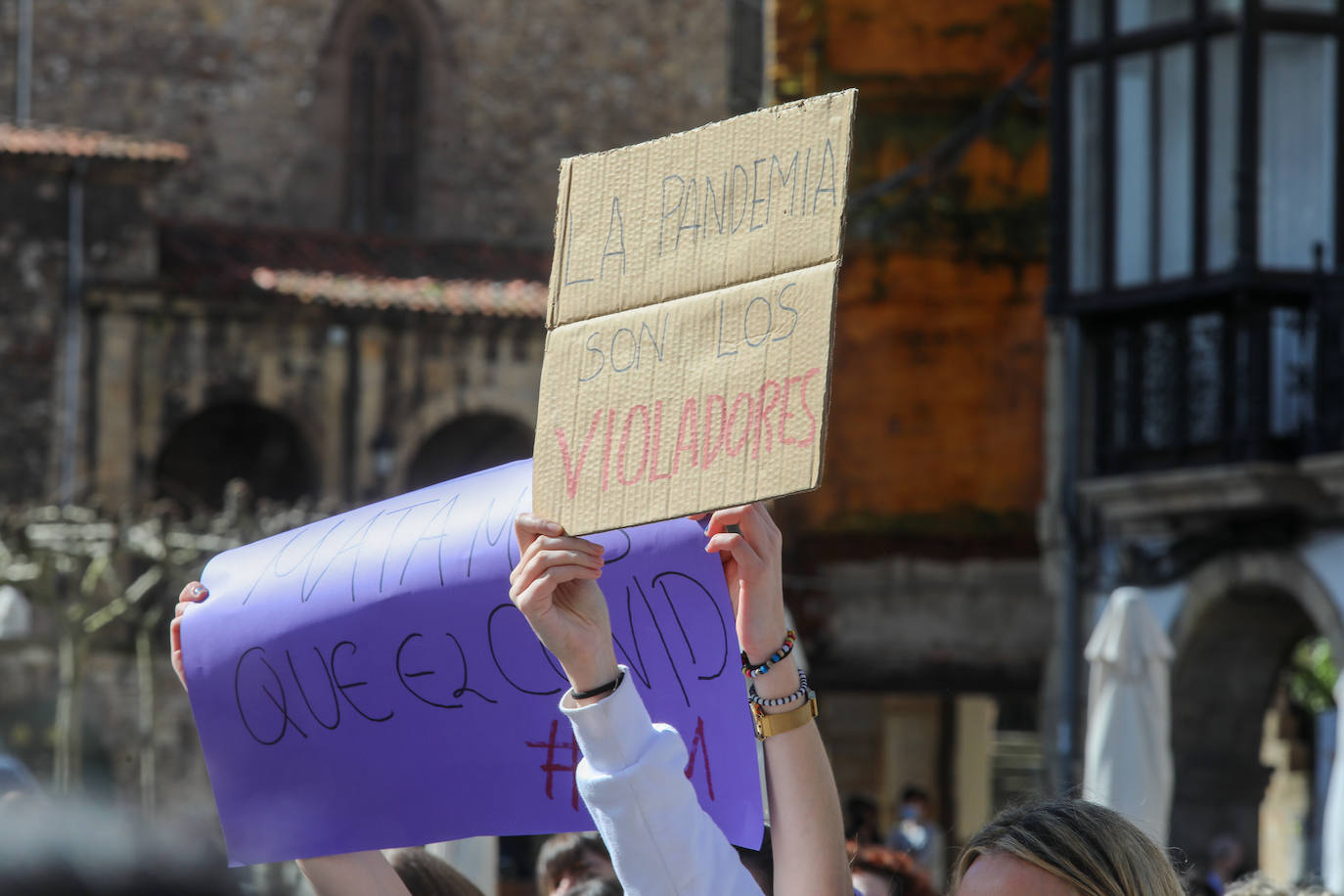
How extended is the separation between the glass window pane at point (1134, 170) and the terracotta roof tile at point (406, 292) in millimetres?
10071

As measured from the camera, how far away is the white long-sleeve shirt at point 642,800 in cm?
229

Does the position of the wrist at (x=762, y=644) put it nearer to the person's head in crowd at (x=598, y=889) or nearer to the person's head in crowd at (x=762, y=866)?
the person's head in crowd at (x=762, y=866)

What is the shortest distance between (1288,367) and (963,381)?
323 centimetres

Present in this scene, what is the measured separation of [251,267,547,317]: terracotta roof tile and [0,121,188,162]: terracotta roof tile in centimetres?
163

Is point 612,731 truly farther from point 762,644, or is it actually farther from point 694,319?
point 694,319

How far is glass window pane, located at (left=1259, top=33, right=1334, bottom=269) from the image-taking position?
13.1m

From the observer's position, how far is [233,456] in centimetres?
2473

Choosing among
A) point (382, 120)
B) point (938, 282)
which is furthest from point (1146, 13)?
point (382, 120)

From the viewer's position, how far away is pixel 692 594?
2.79m

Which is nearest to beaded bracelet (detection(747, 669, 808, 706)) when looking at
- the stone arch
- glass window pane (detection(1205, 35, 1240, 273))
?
glass window pane (detection(1205, 35, 1240, 273))

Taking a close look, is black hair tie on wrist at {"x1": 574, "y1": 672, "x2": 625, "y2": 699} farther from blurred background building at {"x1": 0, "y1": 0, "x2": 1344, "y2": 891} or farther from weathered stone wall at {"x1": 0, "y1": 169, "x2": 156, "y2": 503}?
weathered stone wall at {"x1": 0, "y1": 169, "x2": 156, "y2": 503}

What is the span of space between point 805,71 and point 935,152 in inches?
45.8

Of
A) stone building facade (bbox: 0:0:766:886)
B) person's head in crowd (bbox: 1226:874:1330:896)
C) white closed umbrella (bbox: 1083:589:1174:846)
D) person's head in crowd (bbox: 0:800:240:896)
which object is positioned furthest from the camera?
stone building facade (bbox: 0:0:766:886)

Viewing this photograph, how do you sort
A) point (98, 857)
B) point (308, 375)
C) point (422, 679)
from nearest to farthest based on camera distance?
point (98, 857) → point (422, 679) → point (308, 375)
